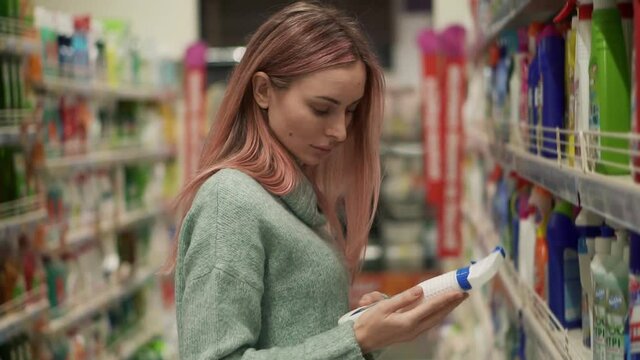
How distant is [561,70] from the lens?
2139 millimetres

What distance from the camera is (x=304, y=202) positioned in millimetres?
1938

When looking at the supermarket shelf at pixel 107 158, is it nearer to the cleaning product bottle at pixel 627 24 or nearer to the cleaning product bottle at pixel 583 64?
the cleaning product bottle at pixel 583 64

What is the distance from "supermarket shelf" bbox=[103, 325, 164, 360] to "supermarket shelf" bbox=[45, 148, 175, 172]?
112 cm

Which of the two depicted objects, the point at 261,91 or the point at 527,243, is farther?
the point at 527,243

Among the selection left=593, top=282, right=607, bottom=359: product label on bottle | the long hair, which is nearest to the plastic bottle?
the long hair

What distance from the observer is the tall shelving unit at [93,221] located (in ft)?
12.9

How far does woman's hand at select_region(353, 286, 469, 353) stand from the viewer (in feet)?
5.53

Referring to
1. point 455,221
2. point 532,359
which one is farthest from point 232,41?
point 532,359

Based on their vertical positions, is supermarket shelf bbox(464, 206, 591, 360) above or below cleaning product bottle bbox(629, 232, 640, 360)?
below

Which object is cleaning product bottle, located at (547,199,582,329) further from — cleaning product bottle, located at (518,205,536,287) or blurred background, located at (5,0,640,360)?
cleaning product bottle, located at (518,205,536,287)

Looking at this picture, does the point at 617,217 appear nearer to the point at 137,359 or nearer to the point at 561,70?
the point at 561,70

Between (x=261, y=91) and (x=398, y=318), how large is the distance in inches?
22.4

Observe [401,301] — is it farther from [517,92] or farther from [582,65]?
[517,92]

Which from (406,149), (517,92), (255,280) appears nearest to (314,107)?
(255,280)
